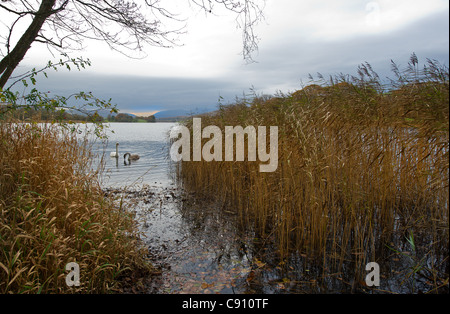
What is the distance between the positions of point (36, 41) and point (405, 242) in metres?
6.55

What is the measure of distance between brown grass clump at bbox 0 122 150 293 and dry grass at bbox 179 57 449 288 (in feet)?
7.59

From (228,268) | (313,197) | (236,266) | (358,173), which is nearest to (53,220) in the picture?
(228,268)

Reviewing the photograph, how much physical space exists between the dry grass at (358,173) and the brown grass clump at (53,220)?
2312mm

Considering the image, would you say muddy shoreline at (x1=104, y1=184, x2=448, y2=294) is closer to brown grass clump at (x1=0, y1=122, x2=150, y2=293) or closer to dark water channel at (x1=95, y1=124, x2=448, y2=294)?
dark water channel at (x1=95, y1=124, x2=448, y2=294)

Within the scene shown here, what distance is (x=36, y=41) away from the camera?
4.57 meters

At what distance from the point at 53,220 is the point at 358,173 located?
4.06 m

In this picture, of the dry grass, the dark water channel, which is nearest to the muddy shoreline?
the dark water channel

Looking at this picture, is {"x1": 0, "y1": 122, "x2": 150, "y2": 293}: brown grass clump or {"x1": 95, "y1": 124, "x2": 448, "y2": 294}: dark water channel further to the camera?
{"x1": 95, "y1": 124, "x2": 448, "y2": 294}: dark water channel

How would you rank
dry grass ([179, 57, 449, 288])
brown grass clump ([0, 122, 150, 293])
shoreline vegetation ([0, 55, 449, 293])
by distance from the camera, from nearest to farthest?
brown grass clump ([0, 122, 150, 293]) < shoreline vegetation ([0, 55, 449, 293]) < dry grass ([179, 57, 449, 288])

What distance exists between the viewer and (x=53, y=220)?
3092 millimetres

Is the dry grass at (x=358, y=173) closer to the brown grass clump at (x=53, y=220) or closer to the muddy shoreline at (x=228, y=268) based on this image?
the muddy shoreline at (x=228, y=268)

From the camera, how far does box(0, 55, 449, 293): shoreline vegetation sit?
10.2ft
